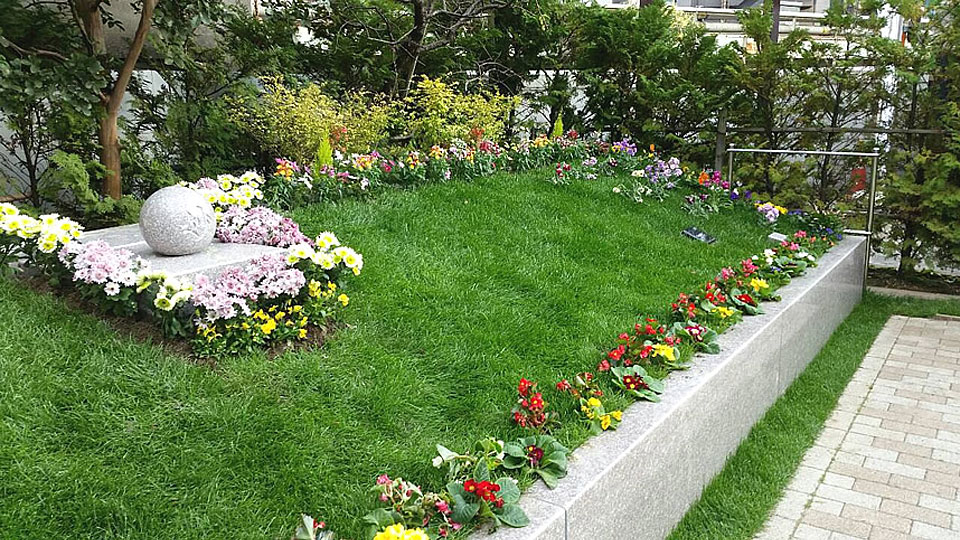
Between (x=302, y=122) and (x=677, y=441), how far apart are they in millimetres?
4106

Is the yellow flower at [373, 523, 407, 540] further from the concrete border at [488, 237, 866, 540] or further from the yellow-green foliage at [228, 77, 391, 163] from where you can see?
the yellow-green foliage at [228, 77, 391, 163]

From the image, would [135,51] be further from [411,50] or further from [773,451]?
[773,451]

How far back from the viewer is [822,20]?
7.21 meters

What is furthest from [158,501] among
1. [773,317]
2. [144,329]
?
[773,317]

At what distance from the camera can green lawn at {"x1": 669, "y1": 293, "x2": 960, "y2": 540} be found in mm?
3078

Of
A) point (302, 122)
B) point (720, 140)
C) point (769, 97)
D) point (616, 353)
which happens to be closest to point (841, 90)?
point (769, 97)

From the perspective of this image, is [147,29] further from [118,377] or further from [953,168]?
[953,168]

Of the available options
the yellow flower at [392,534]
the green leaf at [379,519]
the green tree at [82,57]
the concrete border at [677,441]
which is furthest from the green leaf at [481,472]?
the green tree at [82,57]

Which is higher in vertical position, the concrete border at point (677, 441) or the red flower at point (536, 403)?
the red flower at point (536, 403)

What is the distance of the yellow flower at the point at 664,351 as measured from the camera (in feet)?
10.9

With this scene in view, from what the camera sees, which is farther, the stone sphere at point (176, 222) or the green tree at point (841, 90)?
the green tree at point (841, 90)

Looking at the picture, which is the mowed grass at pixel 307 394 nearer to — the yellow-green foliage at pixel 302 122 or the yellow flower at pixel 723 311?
the yellow flower at pixel 723 311

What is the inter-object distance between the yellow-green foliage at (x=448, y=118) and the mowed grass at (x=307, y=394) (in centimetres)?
216

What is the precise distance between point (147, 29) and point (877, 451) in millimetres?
5090
